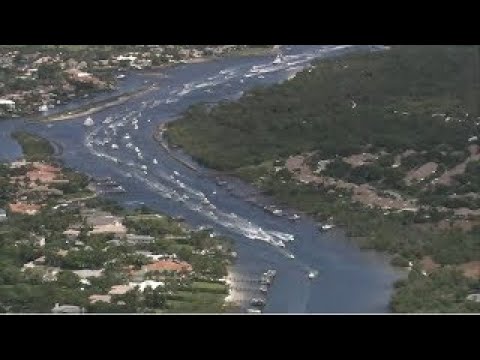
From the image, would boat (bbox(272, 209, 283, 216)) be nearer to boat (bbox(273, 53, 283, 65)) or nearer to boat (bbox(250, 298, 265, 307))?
boat (bbox(250, 298, 265, 307))

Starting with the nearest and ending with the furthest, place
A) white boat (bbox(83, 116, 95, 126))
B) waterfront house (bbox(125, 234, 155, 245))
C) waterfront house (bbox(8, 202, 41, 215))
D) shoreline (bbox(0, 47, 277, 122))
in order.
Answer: waterfront house (bbox(125, 234, 155, 245)) → waterfront house (bbox(8, 202, 41, 215)) → white boat (bbox(83, 116, 95, 126)) → shoreline (bbox(0, 47, 277, 122))

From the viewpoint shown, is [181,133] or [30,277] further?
[181,133]

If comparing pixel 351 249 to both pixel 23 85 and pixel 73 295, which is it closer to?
pixel 73 295

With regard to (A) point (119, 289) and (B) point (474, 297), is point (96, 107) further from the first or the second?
(B) point (474, 297)

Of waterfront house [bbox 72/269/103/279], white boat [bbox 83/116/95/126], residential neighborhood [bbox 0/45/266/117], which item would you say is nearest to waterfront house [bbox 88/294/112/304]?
waterfront house [bbox 72/269/103/279]
